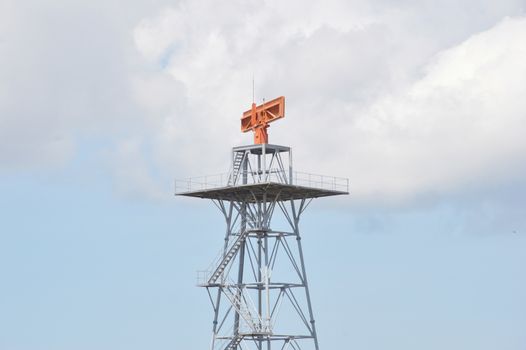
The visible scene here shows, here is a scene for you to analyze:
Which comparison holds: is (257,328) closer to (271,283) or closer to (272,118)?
(271,283)

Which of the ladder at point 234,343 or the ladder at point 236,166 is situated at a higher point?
the ladder at point 236,166

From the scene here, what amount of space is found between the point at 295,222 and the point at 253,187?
5.52 metres

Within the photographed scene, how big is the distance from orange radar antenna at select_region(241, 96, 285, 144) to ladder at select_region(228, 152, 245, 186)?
1.53m

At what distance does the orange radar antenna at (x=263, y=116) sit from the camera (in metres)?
194

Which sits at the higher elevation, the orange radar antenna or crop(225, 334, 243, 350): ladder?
the orange radar antenna

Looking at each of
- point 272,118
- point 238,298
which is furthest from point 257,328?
point 272,118

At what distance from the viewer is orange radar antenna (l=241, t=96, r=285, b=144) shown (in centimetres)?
19412

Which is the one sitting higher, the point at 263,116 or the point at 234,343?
the point at 263,116

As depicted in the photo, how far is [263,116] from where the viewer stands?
19550cm

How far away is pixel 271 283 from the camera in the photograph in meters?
193

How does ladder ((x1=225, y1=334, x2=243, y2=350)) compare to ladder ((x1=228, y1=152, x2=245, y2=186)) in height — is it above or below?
below

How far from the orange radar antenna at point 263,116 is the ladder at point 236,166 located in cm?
153

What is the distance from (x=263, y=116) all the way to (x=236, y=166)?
13.8 feet

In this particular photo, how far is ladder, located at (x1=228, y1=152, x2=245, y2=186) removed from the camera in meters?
195
